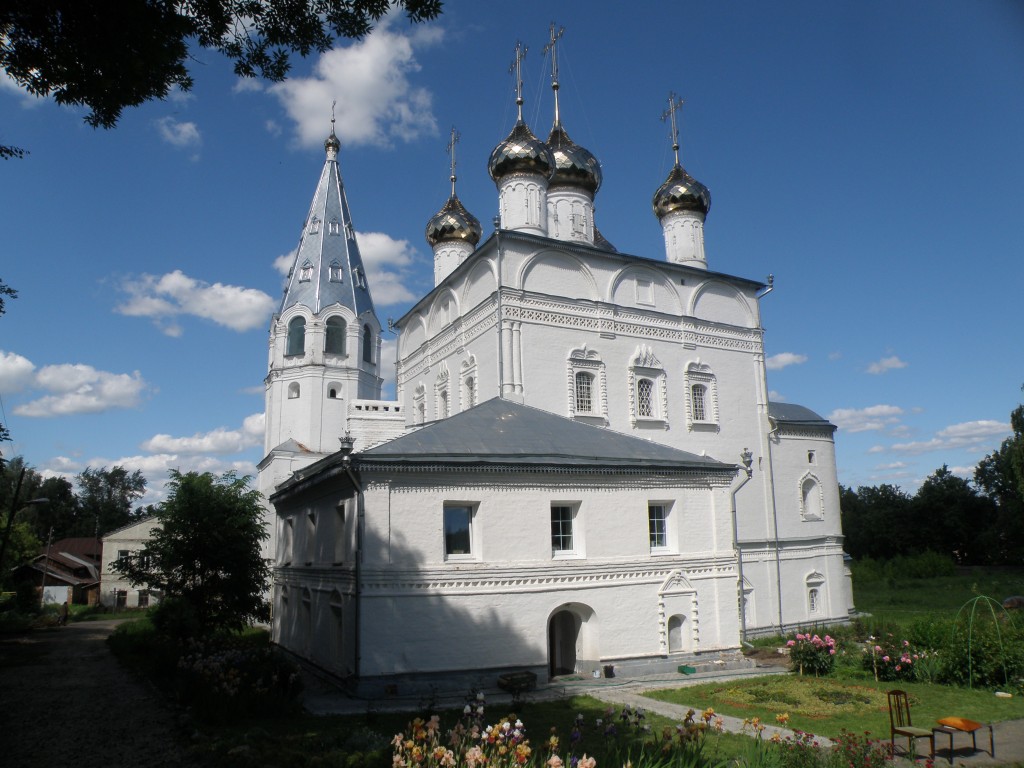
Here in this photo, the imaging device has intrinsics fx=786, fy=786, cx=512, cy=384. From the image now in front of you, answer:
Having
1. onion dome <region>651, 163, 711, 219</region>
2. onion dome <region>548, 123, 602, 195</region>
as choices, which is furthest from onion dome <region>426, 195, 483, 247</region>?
onion dome <region>651, 163, 711, 219</region>

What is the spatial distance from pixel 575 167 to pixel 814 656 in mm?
14019

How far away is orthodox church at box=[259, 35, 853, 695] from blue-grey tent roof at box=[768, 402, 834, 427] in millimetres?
116

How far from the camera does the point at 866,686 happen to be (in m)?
12.3

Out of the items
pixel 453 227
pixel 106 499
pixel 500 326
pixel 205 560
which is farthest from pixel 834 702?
pixel 106 499

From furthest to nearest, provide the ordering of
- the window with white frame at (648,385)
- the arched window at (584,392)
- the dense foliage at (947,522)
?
the dense foliage at (947,522)
the window with white frame at (648,385)
the arched window at (584,392)

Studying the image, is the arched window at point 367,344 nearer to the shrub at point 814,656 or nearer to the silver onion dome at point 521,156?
the silver onion dome at point 521,156

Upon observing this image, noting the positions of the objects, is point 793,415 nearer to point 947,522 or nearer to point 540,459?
point 540,459

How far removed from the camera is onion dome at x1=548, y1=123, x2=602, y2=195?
71.6 feet

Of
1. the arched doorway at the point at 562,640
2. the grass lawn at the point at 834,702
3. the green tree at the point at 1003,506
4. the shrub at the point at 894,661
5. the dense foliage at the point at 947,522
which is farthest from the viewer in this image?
the dense foliage at the point at 947,522

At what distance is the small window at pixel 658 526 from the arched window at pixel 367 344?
16935mm

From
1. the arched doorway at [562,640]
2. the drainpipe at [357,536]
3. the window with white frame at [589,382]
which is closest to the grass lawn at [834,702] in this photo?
the arched doorway at [562,640]

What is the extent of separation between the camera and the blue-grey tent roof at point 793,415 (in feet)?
71.6

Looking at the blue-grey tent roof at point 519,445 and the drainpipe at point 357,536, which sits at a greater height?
the blue-grey tent roof at point 519,445

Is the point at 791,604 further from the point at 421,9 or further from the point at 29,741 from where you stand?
the point at 421,9
